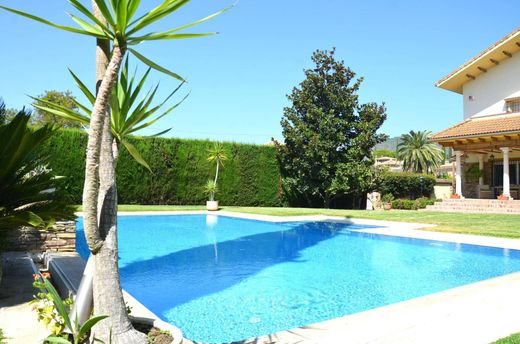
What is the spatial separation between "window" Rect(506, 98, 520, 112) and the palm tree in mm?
29829

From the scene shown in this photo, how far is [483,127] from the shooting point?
20.9 meters

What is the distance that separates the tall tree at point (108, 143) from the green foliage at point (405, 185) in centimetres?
2334

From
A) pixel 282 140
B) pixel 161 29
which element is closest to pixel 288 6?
pixel 282 140

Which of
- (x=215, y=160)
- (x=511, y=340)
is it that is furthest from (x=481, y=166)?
(x=511, y=340)

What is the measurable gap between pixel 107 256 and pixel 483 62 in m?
24.4

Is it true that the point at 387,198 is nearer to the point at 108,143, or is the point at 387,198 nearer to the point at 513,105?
the point at 513,105

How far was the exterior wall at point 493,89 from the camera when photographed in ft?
71.2

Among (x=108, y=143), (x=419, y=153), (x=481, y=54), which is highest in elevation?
(x=481, y=54)

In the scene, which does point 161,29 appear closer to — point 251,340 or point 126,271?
point 251,340

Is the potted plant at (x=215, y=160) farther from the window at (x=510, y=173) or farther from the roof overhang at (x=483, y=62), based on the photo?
the window at (x=510, y=173)

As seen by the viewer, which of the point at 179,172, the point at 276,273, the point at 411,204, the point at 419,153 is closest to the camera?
the point at 276,273

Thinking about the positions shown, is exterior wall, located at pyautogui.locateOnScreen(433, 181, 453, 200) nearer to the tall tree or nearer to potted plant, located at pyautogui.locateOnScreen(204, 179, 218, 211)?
potted plant, located at pyautogui.locateOnScreen(204, 179, 218, 211)

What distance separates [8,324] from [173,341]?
199 cm

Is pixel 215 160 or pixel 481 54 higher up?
pixel 481 54
